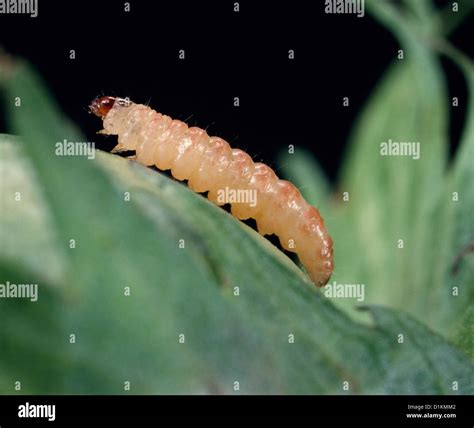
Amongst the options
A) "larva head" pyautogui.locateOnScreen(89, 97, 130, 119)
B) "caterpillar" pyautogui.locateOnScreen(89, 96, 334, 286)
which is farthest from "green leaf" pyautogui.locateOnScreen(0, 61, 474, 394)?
"larva head" pyautogui.locateOnScreen(89, 97, 130, 119)

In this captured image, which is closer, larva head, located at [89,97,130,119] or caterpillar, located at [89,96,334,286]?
caterpillar, located at [89,96,334,286]

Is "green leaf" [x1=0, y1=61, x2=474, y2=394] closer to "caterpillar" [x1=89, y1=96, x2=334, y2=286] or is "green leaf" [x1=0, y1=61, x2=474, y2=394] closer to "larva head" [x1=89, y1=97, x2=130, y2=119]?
"caterpillar" [x1=89, y1=96, x2=334, y2=286]

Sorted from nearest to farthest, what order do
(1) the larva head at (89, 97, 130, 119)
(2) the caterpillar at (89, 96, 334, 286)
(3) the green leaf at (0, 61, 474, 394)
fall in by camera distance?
1. (3) the green leaf at (0, 61, 474, 394)
2. (2) the caterpillar at (89, 96, 334, 286)
3. (1) the larva head at (89, 97, 130, 119)

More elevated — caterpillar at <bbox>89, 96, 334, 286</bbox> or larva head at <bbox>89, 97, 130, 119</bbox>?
larva head at <bbox>89, 97, 130, 119</bbox>

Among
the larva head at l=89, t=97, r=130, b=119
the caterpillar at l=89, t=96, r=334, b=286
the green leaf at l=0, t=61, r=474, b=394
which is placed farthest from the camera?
the larva head at l=89, t=97, r=130, b=119

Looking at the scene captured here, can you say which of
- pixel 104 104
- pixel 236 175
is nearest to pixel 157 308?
pixel 236 175
